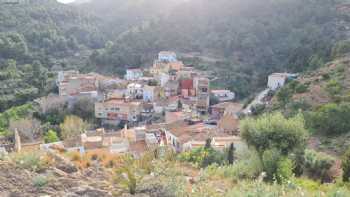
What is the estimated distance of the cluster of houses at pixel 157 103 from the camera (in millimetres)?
19266

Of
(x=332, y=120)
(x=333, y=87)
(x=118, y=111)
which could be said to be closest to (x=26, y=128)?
(x=118, y=111)

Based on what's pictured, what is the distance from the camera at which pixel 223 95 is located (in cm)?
3022

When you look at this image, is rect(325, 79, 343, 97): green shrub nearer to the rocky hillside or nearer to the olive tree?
the rocky hillside

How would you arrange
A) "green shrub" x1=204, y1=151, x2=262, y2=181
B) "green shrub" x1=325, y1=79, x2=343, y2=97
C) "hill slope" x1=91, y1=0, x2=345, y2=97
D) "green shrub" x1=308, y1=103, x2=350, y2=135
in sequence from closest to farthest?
"green shrub" x1=204, y1=151, x2=262, y2=181 → "green shrub" x1=308, y1=103, x2=350, y2=135 → "green shrub" x1=325, y1=79, x2=343, y2=97 → "hill slope" x1=91, y1=0, x2=345, y2=97

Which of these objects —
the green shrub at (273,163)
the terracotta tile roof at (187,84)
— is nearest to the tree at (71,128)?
the terracotta tile roof at (187,84)

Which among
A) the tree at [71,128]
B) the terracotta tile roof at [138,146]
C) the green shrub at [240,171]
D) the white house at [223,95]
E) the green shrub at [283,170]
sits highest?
the green shrub at [283,170]

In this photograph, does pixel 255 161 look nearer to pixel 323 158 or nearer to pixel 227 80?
pixel 323 158

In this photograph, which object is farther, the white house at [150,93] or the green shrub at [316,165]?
the white house at [150,93]

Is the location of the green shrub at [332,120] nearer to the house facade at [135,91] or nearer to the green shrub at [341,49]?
the green shrub at [341,49]

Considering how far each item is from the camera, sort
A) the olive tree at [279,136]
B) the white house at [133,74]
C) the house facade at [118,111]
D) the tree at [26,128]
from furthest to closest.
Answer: the white house at [133,74]
the house facade at [118,111]
the tree at [26,128]
the olive tree at [279,136]

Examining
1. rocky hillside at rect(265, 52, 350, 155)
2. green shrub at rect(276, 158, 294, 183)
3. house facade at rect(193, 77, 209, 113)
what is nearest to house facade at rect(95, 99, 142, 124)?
house facade at rect(193, 77, 209, 113)

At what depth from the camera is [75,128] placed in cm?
2181

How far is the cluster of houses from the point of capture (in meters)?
19.3

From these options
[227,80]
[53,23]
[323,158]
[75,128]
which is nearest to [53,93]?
[75,128]
